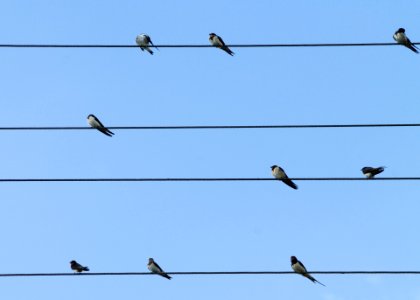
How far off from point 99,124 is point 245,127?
640 cm

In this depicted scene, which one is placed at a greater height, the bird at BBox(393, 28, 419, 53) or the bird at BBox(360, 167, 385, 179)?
the bird at BBox(393, 28, 419, 53)

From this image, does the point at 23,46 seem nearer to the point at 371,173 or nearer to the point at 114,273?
the point at 114,273

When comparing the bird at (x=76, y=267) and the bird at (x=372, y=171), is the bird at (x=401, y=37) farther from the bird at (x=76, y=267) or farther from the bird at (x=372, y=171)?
the bird at (x=76, y=267)

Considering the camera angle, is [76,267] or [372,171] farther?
[76,267]

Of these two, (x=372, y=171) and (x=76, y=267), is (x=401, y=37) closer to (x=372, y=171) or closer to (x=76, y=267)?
(x=372, y=171)

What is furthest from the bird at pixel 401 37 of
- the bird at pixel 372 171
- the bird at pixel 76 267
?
the bird at pixel 76 267

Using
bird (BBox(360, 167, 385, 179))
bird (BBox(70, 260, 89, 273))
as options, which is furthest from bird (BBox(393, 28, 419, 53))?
bird (BBox(70, 260, 89, 273))

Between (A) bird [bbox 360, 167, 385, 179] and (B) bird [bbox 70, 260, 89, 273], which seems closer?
(A) bird [bbox 360, 167, 385, 179]

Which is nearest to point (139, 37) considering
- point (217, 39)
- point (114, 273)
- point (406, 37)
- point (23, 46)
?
point (217, 39)

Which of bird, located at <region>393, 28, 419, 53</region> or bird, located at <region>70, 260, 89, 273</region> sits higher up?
bird, located at <region>393, 28, 419, 53</region>

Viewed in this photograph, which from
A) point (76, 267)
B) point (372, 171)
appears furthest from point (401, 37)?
point (76, 267)

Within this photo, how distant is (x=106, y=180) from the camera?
44.3 ft

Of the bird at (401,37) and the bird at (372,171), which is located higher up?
the bird at (401,37)

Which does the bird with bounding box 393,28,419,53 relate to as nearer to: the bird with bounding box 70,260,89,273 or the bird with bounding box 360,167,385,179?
the bird with bounding box 360,167,385,179
